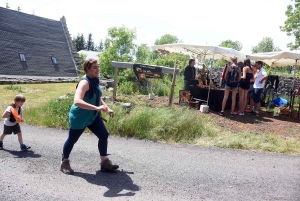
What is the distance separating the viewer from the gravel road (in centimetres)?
374

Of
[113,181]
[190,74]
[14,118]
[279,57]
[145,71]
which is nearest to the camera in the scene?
[113,181]

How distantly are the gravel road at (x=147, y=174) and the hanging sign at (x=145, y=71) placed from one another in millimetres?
4263

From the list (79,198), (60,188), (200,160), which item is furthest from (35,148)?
(200,160)

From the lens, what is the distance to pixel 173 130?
6.95 m

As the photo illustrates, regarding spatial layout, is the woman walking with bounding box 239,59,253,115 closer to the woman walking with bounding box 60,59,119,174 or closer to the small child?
the woman walking with bounding box 60,59,119,174

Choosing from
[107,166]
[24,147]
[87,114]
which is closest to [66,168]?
[107,166]

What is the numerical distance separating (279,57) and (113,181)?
8.98 m

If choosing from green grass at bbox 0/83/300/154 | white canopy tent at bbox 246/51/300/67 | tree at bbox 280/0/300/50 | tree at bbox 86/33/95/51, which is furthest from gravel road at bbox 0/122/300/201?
tree at bbox 86/33/95/51

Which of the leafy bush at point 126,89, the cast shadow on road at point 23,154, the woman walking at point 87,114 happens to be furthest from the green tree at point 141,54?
the woman walking at point 87,114

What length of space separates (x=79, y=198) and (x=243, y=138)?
470 centimetres

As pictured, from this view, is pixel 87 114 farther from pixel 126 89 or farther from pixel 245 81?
pixel 126 89

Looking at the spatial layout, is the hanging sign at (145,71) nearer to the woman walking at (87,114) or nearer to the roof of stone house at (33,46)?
the woman walking at (87,114)

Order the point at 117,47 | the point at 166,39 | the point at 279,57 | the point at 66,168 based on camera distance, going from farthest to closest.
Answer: the point at 166,39 < the point at 117,47 < the point at 279,57 < the point at 66,168

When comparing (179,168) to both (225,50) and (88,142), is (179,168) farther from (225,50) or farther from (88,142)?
(225,50)
